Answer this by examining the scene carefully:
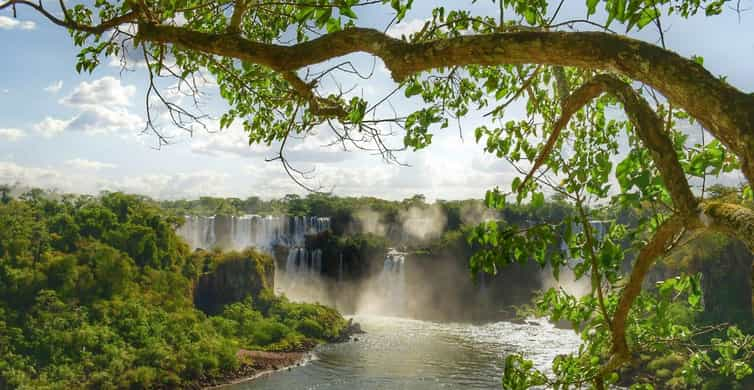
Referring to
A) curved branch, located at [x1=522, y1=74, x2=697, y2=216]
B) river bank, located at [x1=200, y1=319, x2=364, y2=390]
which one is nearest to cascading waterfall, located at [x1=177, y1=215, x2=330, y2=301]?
river bank, located at [x1=200, y1=319, x2=364, y2=390]

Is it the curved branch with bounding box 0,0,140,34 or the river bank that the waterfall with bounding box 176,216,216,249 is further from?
the curved branch with bounding box 0,0,140,34

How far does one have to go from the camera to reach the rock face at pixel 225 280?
24.6m

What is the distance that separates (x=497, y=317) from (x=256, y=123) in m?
26.6

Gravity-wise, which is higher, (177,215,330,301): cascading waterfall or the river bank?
(177,215,330,301): cascading waterfall

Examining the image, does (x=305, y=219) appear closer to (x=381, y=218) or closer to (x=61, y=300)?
(x=381, y=218)

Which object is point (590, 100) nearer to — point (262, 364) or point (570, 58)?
point (570, 58)

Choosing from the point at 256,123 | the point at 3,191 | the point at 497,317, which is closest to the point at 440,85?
the point at 256,123

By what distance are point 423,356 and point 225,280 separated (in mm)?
9139

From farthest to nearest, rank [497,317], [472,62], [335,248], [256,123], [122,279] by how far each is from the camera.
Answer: [335,248] < [497,317] < [122,279] < [256,123] < [472,62]

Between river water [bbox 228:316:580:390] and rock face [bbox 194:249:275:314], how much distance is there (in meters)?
4.88

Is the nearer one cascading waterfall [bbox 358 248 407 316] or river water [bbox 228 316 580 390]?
river water [bbox 228 316 580 390]

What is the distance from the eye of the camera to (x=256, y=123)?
4195mm

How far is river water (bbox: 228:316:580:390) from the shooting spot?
1703 centimetres

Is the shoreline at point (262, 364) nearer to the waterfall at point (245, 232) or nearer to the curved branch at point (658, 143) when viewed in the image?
the waterfall at point (245, 232)
